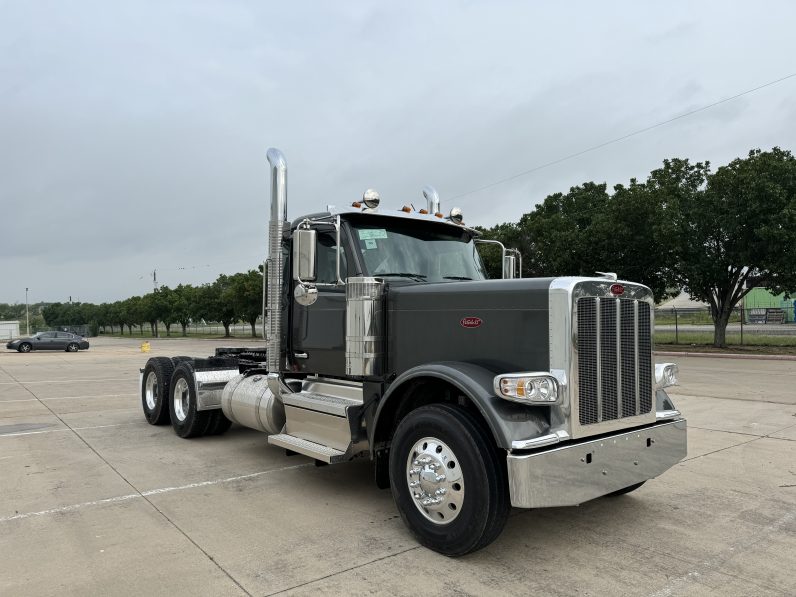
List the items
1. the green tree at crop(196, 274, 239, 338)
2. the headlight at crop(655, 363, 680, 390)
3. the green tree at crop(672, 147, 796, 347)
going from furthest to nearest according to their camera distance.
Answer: the green tree at crop(196, 274, 239, 338), the green tree at crop(672, 147, 796, 347), the headlight at crop(655, 363, 680, 390)

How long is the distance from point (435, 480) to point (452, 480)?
0.41 feet

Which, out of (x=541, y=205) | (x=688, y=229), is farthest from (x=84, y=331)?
(x=688, y=229)

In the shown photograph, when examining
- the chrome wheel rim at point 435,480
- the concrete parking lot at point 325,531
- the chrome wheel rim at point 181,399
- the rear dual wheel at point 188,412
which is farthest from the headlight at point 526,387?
the chrome wheel rim at point 181,399

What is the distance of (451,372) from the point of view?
12.9 feet

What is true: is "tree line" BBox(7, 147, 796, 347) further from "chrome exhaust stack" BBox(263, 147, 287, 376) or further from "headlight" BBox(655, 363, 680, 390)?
"chrome exhaust stack" BBox(263, 147, 287, 376)

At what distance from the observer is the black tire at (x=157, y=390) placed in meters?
8.34

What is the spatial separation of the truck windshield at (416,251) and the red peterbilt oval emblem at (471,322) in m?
0.90

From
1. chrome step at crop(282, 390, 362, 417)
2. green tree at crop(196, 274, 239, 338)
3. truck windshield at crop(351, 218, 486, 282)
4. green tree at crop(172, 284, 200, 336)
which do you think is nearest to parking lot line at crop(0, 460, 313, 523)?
chrome step at crop(282, 390, 362, 417)

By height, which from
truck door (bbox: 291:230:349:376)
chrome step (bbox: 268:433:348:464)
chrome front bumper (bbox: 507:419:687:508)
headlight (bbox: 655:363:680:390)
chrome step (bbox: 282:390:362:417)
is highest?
truck door (bbox: 291:230:349:376)

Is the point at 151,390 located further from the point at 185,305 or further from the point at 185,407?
the point at 185,305

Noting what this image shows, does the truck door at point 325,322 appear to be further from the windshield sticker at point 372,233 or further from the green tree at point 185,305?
the green tree at point 185,305

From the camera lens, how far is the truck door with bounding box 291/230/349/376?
5.15m

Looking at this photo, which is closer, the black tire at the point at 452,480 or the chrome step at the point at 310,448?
the black tire at the point at 452,480

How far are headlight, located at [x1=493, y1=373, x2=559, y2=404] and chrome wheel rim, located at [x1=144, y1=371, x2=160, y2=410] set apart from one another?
21.7 ft
